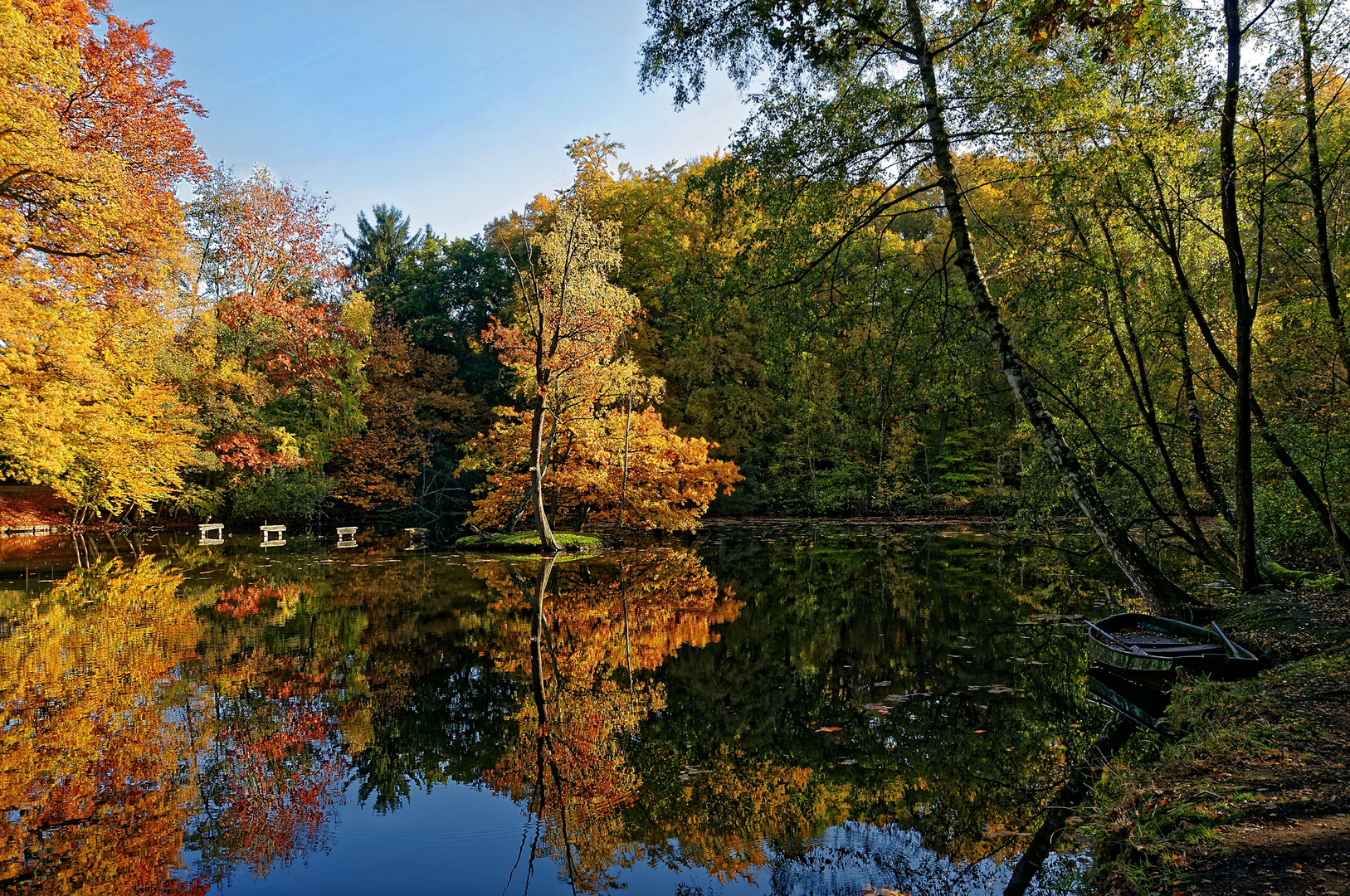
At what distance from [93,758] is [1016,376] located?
905 centimetres

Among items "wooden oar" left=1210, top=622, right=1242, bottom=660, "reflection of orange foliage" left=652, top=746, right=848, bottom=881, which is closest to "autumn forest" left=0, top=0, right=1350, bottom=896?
"reflection of orange foliage" left=652, top=746, right=848, bottom=881

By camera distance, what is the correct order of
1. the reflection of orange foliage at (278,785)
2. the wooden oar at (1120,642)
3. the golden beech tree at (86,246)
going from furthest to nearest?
the golden beech tree at (86,246) → the wooden oar at (1120,642) → the reflection of orange foliage at (278,785)

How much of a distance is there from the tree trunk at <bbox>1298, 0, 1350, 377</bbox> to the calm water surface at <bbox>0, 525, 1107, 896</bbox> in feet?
14.8

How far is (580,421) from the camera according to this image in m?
20.1

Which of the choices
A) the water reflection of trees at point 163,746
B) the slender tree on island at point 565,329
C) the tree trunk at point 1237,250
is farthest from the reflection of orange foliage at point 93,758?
the slender tree on island at point 565,329

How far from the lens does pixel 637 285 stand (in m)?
28.2

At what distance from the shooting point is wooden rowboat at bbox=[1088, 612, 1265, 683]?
5.93 m

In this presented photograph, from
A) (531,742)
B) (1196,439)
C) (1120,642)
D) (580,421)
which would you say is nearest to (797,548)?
(580,421)

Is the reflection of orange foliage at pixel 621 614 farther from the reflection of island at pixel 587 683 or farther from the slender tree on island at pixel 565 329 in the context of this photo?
the slender tree on island at pixel 565 329

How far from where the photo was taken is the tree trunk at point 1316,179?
23.7 ft

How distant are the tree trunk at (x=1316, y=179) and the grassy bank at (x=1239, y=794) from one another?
3.69 meters

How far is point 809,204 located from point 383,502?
2877 cm

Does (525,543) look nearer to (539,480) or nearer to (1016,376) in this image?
(539,480)

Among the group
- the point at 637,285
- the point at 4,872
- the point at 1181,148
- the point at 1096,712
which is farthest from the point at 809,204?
the point at 637,285
